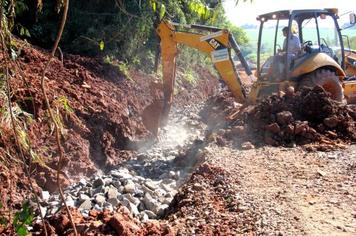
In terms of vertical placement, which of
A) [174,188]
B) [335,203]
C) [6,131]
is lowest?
[174,188]

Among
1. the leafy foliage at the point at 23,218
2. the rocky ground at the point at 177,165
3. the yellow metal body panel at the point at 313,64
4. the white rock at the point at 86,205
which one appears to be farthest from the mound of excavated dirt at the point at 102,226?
the yellow metal body panel at the point at 313,64

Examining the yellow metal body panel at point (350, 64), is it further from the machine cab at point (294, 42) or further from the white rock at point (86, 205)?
the white rock at point (86, 205)

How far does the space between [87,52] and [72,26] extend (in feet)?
2.65

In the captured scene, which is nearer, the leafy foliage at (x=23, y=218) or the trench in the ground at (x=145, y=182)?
the leafy foliage at (x=23, y=218)

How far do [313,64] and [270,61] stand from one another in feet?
4.20

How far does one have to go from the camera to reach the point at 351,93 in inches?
415

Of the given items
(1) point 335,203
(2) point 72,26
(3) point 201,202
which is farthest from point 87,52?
(1) point 335,203

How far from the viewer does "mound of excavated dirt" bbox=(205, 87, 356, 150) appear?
7312mm

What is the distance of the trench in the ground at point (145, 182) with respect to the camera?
526 centimetres

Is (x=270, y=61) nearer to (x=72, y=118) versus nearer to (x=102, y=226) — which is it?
(x=72, y=118)

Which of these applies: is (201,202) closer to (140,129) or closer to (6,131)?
(6,131)

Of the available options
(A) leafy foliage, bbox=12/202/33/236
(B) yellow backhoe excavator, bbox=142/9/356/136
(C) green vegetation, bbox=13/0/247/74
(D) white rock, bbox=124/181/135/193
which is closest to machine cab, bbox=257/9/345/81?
(B) yellow backhoe excavator, bbox=142/9/356/136

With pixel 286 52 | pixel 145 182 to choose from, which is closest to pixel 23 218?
pixel 145 182

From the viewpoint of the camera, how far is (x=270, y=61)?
9680 millimetres
